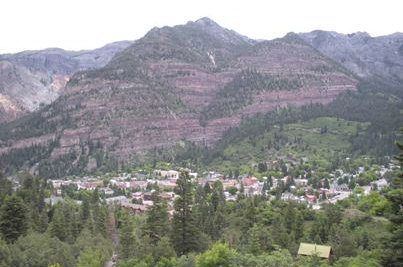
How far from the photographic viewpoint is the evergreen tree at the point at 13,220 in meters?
67.5

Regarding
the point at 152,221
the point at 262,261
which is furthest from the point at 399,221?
the point at 152,221

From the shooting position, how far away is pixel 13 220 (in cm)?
6812

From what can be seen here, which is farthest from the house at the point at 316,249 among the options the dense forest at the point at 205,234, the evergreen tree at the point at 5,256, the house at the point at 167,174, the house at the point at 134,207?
the house at the point at 167,174

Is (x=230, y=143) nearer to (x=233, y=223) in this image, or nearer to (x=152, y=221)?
(x=233, y=223)

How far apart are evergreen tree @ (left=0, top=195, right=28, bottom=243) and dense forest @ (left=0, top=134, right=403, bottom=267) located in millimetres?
124

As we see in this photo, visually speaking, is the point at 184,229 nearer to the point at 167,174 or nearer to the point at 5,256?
the point at 5,256

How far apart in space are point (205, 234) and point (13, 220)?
83.0 ft

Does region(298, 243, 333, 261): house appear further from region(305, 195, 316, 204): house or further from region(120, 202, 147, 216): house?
region(120, 202, 147, 216): house

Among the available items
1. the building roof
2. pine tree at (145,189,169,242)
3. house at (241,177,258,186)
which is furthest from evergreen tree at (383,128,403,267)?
house at (241,177,258,186)

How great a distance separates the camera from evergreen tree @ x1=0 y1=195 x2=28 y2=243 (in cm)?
6750

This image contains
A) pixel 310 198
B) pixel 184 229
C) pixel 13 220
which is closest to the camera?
pixel 184 229

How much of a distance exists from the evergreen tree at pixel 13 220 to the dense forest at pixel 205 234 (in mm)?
124

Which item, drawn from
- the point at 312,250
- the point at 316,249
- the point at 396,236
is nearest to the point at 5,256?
the point at 316,249

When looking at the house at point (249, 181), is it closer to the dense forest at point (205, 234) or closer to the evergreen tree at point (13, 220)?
the dense forest at point (205, 234)
